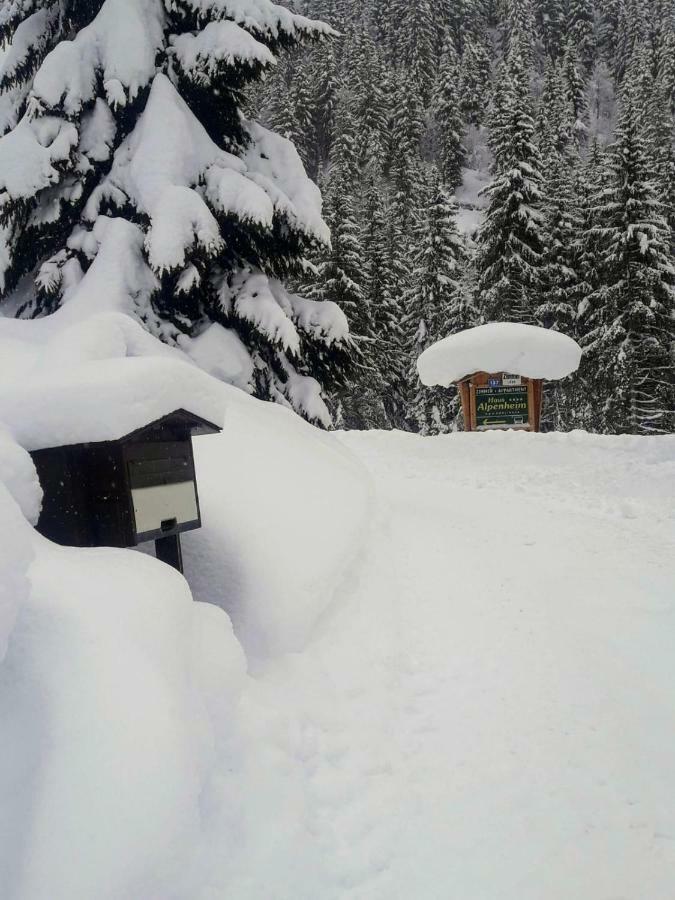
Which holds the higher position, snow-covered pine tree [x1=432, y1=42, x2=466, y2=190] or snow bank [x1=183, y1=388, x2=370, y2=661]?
snow-covered pine tree [x1=432, y1=42, x2=466, y2=190]

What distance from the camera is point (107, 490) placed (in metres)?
3.20

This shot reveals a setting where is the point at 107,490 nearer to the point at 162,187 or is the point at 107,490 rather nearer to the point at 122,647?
the point at 122,647

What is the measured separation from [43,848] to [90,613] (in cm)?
81

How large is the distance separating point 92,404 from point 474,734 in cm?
241

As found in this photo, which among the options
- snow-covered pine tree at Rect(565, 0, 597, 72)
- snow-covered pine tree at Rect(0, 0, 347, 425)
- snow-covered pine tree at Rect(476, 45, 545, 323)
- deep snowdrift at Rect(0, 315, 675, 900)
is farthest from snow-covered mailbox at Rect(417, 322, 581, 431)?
snow-covered pine tree at Rect(565, 0, 597, 72)

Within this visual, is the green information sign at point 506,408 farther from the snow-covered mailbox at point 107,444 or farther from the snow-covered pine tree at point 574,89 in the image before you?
the snow-covered pine tree at point 574,89

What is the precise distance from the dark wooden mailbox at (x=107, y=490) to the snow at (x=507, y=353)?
11873 millimetres

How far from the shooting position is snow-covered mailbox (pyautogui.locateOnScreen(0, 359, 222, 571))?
10.1 feet

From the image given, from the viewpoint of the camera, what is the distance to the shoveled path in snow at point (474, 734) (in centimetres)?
223

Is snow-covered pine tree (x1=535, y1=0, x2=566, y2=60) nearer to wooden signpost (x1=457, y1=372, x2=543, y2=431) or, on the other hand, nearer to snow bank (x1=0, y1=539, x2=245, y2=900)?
wooden signpost (x1=457, y1=372, x2=543, y2=431)

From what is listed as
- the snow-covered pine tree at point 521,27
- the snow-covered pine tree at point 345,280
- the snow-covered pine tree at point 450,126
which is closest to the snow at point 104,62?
the snow-covered pine tree at point 345,280

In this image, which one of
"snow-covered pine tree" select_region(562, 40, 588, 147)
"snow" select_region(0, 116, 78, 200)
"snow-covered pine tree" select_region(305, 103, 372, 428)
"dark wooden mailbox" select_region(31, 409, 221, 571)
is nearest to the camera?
"dark wooden mailbox" select_region(31, 409, 221, 571)

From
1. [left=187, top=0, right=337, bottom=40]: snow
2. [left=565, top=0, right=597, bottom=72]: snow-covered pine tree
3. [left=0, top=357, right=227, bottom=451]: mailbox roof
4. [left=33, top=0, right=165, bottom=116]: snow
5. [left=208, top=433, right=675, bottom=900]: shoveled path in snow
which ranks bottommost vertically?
[left=208, top=433, right=675, bottom=900]: shoveled path in snow

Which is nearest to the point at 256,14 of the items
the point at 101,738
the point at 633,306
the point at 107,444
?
the point at 107,444
